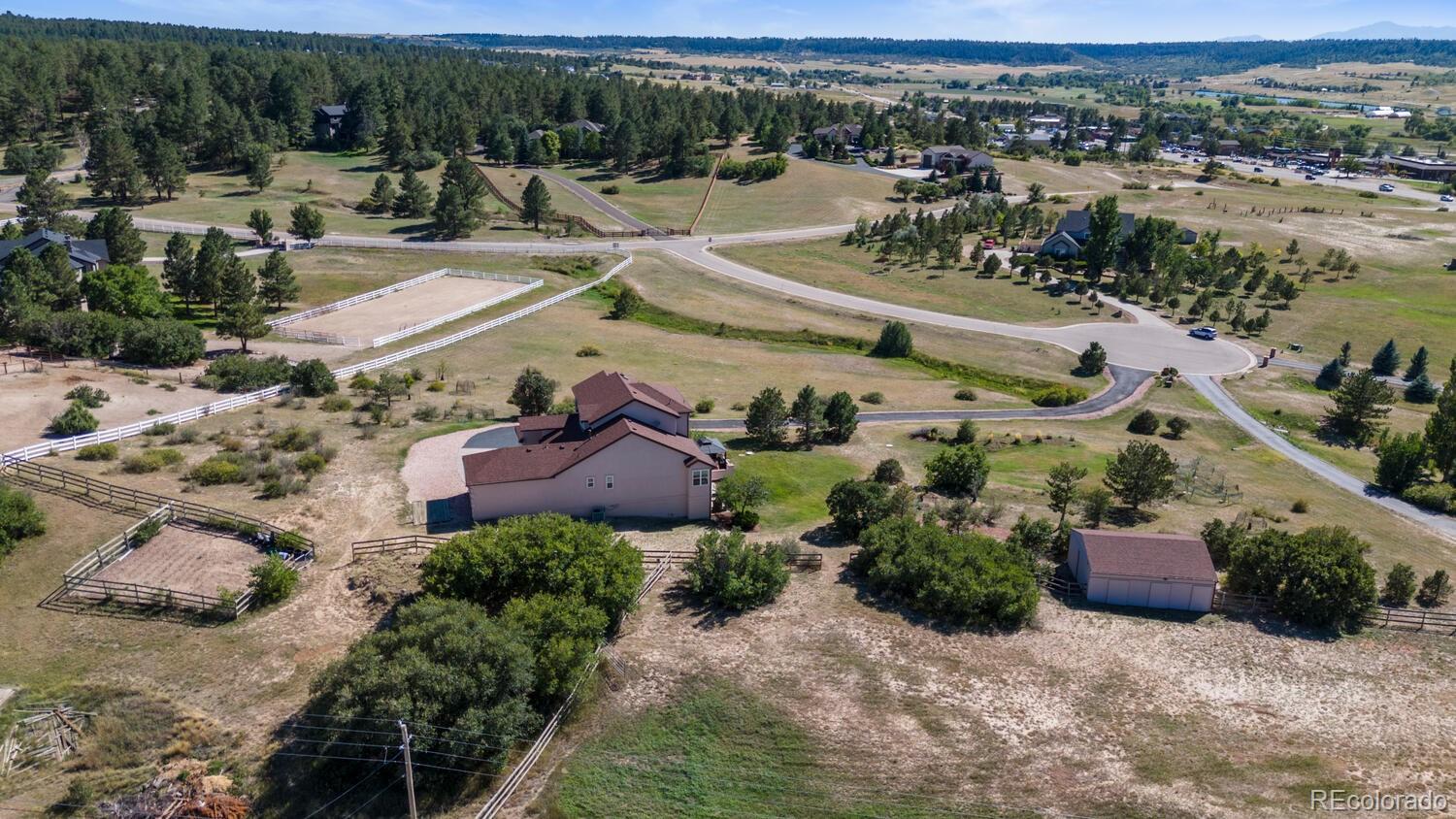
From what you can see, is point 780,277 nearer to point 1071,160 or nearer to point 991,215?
point 991,215

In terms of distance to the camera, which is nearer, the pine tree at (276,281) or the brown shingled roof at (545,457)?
the brown shingled roof at (545,457)

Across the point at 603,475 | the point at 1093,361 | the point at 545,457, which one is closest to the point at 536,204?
the point at 1093,361

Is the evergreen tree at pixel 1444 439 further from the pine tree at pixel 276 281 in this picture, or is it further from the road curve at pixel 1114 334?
the pine tree at pixel 276 281

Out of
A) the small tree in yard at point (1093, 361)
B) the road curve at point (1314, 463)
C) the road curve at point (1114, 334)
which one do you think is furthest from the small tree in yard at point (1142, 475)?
the road curve at point (1114, 334)

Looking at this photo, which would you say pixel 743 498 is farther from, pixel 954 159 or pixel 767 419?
pixel 954 159

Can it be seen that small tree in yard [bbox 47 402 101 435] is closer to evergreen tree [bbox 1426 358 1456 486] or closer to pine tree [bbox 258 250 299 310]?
pine tree [bbox 258 250 299 310]

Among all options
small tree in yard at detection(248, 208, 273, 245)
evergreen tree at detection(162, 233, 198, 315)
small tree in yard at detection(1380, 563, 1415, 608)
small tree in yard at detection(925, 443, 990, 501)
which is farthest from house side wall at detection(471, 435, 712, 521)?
small tree in yard at detection(248, 208, 273, 245)

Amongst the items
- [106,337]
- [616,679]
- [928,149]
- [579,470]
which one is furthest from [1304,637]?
[928,149]
